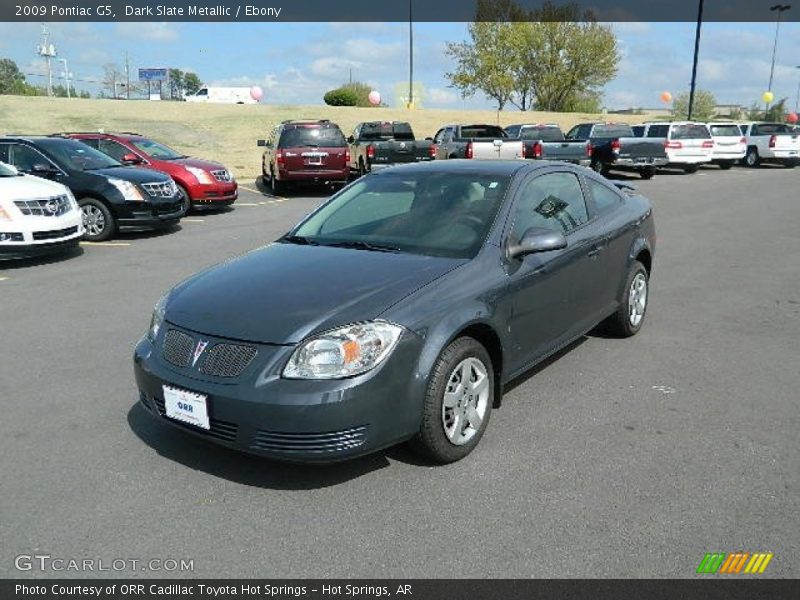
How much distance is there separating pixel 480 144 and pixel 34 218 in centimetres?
1234

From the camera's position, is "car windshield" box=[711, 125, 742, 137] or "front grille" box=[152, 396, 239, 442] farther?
"car windshield" box=[711, 125, 742, 137]

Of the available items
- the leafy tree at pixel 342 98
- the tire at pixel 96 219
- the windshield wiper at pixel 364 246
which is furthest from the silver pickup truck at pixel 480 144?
the leafy tree at pixel 342 98

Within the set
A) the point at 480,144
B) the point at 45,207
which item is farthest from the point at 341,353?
the point at 480,144

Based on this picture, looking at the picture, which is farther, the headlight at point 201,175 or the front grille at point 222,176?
the front grille at point 222,176

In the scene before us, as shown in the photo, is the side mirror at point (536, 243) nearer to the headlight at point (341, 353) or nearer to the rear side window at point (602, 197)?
the headlight at point (341, 353)

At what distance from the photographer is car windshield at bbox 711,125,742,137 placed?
26.3m

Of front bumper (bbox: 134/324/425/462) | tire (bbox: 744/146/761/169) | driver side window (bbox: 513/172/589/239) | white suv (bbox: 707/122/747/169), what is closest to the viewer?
front bumper (bbox: 134/324/425/462)

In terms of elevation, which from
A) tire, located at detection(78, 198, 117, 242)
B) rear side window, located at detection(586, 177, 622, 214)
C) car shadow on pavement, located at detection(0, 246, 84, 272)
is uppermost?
rear side window, located at detection(586, 177, 622, 214)

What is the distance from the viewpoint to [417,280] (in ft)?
11.8

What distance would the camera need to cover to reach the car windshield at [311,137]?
16.8 m

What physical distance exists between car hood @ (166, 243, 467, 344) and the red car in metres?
9.67

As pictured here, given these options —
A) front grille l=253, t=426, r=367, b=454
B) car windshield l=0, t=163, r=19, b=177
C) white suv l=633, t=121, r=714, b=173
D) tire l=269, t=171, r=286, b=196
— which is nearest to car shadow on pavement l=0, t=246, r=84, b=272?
car windshield l=0, t=163, r=19, b=177

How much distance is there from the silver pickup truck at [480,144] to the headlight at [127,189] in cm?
969

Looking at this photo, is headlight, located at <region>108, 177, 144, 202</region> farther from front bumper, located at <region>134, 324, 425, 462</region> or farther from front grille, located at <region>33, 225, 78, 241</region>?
front bumper, located at <region>134, 324, 425, 462</region>
